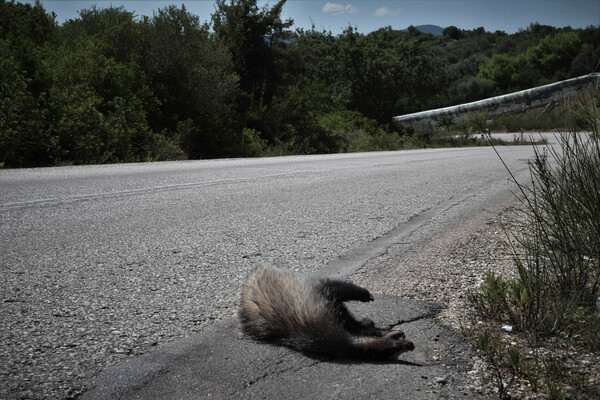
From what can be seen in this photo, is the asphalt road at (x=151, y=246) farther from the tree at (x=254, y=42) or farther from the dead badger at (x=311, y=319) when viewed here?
the tree at (x=254, y=42)

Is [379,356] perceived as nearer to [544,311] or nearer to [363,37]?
[544,311]

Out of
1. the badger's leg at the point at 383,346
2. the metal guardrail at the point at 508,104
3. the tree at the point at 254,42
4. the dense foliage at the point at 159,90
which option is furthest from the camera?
the metal guardrail at the point at 508,104

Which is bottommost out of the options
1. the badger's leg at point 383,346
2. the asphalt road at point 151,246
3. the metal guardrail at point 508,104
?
the badger's leg at point 383,346

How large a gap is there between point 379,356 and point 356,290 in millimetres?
481

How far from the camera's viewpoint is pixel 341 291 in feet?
9.47

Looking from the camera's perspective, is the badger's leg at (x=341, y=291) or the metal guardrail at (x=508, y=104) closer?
the badger's leg at (x=341, y=291)

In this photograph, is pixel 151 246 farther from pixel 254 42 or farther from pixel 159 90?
pixel 254 42

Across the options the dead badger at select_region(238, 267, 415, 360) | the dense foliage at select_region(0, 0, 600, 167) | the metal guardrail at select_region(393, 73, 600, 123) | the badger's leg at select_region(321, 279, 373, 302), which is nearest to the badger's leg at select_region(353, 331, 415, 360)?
the dead badger at select_region(238, 267, 415, 360)

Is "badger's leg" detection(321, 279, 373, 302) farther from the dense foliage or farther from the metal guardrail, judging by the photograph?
the metal guardrail

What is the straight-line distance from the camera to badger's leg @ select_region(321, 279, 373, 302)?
284cm

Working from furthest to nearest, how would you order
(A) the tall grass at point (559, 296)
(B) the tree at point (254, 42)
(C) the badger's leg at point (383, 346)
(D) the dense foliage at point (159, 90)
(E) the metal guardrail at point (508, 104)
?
1. (E) the metal guardrail at point (508, 104)
2. (B) the tree at point (254, 42)
3. (D) the dense foliage at point (159, 90)
4. (A) the tall grass at point (559, 296)
5. (C) the badger's leg at point (383, 346)

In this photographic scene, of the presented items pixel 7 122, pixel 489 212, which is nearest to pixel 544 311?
pixel 489 212

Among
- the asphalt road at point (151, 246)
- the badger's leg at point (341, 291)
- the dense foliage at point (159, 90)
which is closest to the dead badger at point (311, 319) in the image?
the badger's leg at point (341, 291)

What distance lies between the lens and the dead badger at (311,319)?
2.57 meters
